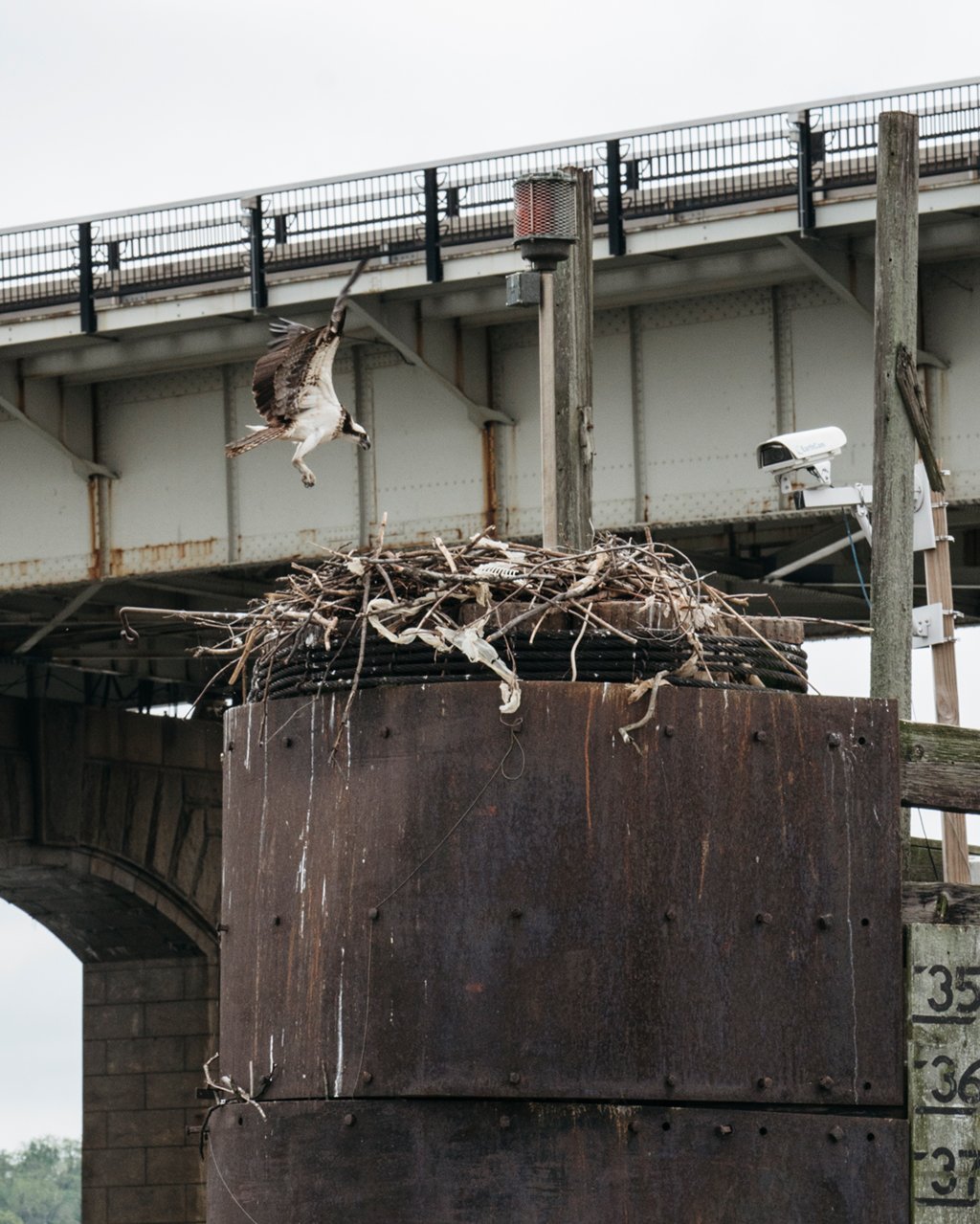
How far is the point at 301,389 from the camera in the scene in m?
7.72

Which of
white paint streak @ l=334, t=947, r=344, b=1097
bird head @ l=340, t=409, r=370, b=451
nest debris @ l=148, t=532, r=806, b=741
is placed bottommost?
white paint streak @ l=334, t=947, r=344, b=1097

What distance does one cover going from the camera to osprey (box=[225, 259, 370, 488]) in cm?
766

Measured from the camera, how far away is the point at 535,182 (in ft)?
24.2

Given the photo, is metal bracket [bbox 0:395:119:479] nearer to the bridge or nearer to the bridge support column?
the bridge

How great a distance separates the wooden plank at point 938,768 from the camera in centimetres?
671

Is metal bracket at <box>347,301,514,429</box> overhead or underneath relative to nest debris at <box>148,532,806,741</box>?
overhead

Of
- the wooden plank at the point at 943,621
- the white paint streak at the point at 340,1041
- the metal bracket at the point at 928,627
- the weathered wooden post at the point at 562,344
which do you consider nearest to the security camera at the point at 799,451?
the wooden plank at the point at 943,621

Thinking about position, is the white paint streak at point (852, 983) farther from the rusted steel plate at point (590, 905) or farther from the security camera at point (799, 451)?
the security camera at point (799, 451)

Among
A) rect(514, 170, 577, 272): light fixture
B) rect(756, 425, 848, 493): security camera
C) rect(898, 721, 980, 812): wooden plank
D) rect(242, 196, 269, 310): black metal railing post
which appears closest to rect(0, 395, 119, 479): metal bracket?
rect(242, 196, 269, 310): black metal railing post

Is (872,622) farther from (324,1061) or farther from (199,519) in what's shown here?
(199,519)

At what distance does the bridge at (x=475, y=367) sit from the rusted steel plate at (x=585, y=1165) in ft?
48.9

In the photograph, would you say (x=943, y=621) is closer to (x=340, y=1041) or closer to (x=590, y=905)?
(x=590, y=905)

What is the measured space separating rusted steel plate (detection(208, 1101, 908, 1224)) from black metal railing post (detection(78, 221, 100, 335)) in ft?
59.2

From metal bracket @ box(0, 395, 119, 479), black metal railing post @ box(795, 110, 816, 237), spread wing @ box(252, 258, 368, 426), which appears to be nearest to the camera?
spread wing @ box(252, 258, 368, 426)
